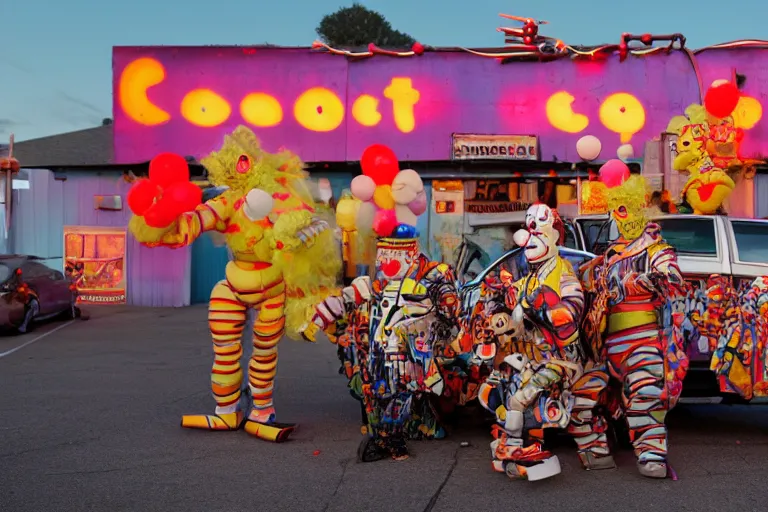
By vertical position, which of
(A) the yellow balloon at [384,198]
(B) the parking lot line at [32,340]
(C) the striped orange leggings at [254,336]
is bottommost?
(B) the parking lot line at [32,340]

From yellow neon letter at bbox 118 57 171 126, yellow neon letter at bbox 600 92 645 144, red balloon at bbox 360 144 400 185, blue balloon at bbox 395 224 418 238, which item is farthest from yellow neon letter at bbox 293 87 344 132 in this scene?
blue balloon at bbox 395 224 418 238

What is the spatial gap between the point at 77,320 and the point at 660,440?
1177 cm

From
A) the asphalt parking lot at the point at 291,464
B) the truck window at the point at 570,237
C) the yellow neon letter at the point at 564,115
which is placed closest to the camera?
the asphalt parking lot at the point at 291,464

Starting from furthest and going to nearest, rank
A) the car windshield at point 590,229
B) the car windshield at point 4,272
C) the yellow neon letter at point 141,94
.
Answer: the yellow neon letter at point 141,94, the car windshield at point 4,272, the car windshield at point 590,229

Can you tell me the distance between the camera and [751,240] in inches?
258

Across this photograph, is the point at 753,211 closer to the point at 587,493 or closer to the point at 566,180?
the point at 566,180

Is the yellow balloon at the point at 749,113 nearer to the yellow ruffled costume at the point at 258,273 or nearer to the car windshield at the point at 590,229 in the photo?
the car windshield at the point at 590,229

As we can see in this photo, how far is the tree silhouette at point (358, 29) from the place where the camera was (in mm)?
39969

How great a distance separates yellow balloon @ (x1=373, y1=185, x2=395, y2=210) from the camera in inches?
207

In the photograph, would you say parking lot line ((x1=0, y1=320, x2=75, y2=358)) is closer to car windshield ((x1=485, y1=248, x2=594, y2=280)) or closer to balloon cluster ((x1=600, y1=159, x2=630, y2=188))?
car windshield ((x1=485, y1=248, x2=594, y2=280))

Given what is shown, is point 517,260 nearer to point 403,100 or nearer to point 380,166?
point 380,166

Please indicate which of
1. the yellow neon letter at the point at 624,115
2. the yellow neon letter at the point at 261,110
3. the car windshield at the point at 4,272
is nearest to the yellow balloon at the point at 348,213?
the car windshield at the point at 4,272

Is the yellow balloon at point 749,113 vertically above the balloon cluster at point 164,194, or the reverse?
the yellow balloon at point 749,113

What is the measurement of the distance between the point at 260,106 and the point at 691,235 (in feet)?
33.0
